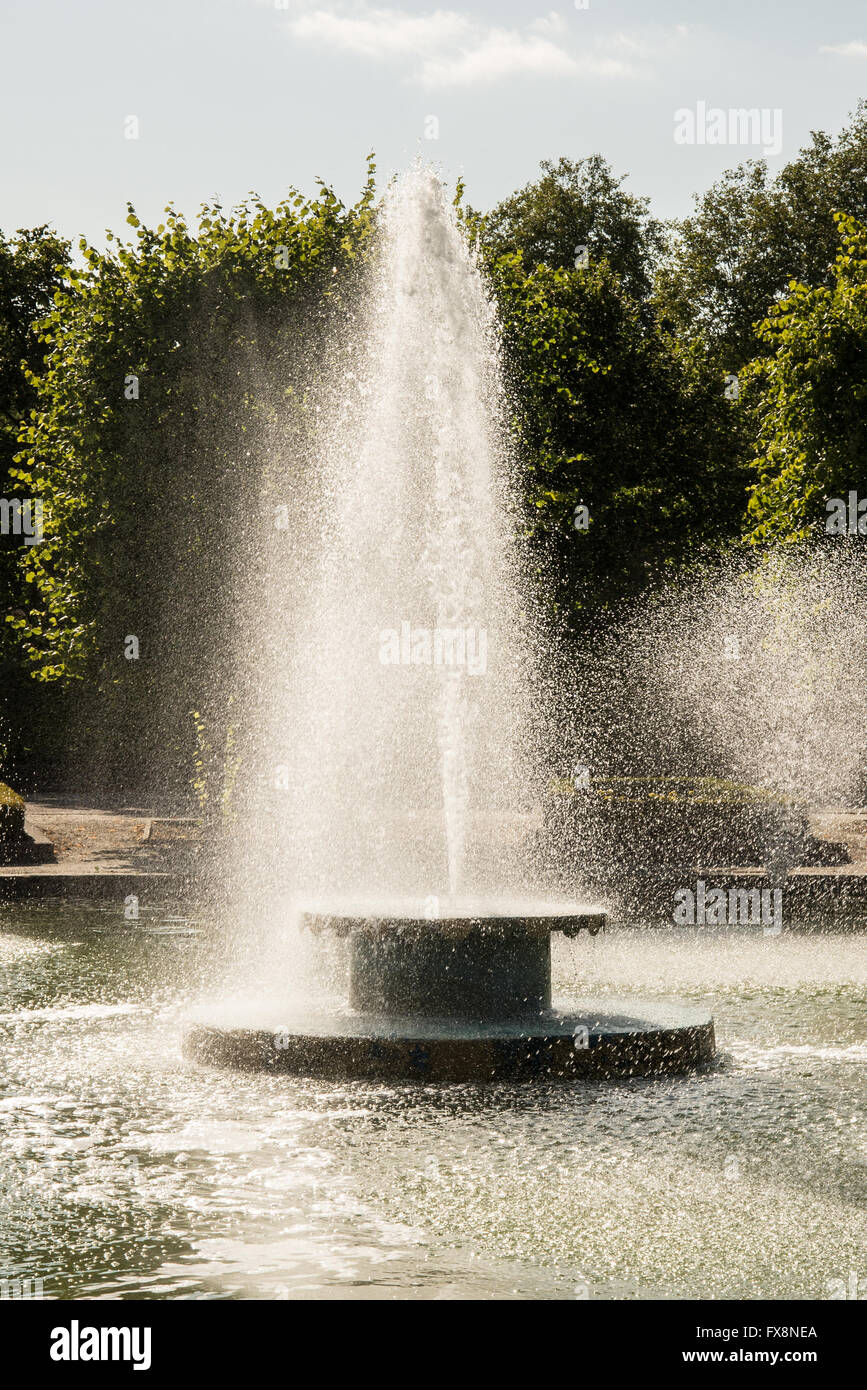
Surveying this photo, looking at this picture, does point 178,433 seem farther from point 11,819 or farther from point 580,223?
point 580,223

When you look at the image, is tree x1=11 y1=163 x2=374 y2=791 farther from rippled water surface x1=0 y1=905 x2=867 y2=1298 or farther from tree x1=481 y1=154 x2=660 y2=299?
tree x1=481 y1=154 x2=660 y2=299

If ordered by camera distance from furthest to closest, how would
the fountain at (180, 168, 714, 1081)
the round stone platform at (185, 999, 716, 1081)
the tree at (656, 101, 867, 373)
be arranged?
the tree at (656, 101, 867, 373), the fountain at (180, 168, 714, 1081), the round stone platform at (185, 999, 716, 1081)

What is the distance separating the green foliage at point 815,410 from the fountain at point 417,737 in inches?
195

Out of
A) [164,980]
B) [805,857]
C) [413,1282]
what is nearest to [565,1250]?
[413,1282]

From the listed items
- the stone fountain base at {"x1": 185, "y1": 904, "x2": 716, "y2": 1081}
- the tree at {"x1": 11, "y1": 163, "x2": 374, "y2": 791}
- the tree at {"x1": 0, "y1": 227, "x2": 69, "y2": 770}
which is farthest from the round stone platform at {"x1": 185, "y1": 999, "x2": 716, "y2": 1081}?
the tree at {"x1": 0, "y1": 227, "x2": 69, "y2": 770}

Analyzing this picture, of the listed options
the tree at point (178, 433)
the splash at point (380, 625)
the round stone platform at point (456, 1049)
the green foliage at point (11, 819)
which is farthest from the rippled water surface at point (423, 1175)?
the tree at point (178, 433)

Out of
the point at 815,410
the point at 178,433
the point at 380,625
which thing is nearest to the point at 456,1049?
the point at 380,625

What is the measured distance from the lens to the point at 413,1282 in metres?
5.19

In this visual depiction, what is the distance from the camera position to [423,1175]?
259 inches

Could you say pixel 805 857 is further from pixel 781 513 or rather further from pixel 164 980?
pixel 164 980

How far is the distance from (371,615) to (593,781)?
14.6 ft

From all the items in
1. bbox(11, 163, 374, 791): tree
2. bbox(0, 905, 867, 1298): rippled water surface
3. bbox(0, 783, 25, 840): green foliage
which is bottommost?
bbox(0, 905, 867, 1298): rippled water surface

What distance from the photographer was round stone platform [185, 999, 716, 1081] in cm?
847

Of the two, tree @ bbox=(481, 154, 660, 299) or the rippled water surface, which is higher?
tree @ bbox=(481, 154, 660, 299)
